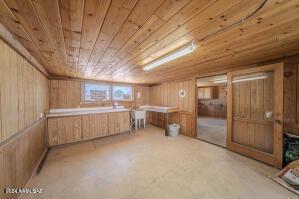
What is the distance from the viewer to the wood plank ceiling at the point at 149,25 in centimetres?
100

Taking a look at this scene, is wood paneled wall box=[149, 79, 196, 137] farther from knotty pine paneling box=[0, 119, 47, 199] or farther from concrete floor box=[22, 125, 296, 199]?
knotty pine paneling box=[0, 119, 47, 199]

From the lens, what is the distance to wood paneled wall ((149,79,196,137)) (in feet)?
14.1

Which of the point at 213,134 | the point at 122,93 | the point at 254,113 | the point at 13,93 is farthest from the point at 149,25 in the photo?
the point at 213,134

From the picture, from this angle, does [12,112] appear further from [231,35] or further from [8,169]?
[231,35]

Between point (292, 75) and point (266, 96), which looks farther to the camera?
point (266, 96)

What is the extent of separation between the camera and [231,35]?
1505 mm

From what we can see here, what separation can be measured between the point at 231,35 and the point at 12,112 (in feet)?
10.0

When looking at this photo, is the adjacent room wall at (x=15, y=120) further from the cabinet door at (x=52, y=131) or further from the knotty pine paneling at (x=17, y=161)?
the cabinet door at (x=52, y=131)

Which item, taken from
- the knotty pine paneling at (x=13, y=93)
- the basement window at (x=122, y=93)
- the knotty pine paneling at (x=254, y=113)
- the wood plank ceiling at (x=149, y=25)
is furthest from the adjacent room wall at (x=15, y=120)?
the knotty pine paneling at (x=254, y=113)

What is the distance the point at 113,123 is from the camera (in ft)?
14.4

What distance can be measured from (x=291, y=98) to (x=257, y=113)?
63 cm

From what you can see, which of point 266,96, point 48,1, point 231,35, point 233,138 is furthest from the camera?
point 233,138

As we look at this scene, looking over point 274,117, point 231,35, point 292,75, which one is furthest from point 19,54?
point 292,75

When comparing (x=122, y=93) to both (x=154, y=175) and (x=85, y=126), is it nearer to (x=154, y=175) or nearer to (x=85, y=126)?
(x=85, y=126)
